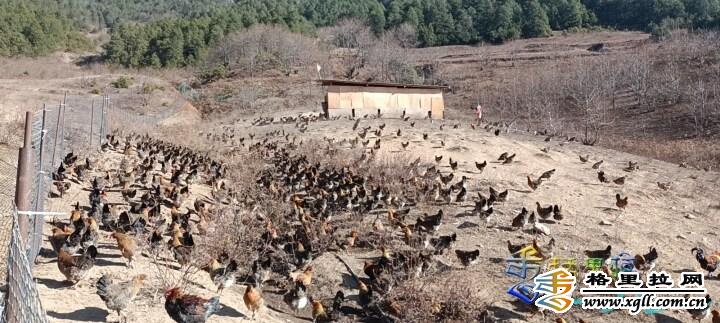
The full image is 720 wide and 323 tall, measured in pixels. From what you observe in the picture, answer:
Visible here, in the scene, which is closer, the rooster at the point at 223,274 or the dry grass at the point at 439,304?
the dry grass at the point at 439,304

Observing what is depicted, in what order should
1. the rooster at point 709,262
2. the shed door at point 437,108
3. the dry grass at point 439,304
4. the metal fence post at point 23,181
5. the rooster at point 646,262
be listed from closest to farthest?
the metal fence post at point 23,181 → the dry grass at point 439,304 → the rooster at point 646,262 → the rooster at point 709,262 → the shed door at point 437,108

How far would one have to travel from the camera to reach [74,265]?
8.49m

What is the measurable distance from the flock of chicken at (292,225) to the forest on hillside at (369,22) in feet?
211

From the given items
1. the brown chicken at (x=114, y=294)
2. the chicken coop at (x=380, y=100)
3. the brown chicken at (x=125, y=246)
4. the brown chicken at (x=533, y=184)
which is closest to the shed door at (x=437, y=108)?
the chicken coop at (x=380, y=100)

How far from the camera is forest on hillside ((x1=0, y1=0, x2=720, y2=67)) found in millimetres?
79938

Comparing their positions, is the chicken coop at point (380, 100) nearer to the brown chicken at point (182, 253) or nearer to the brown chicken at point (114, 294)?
the brown chicken at point (182, 253)

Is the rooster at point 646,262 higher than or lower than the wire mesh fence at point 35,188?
lower

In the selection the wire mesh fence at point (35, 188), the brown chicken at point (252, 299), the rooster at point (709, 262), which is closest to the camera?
the wire mesh fence at point (35, 188)

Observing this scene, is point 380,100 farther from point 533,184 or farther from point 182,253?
point 182,253

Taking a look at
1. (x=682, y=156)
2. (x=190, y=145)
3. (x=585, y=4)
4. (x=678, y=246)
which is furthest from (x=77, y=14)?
(x=678, y=246)

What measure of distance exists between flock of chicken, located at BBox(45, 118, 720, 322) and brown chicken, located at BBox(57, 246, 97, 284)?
15 mm

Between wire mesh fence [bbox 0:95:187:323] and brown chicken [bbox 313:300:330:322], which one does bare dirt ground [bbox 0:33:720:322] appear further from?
wire mesh fence [bbox 0:95:187:323]

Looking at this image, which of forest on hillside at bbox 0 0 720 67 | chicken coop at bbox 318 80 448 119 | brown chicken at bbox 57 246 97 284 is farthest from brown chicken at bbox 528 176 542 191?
forest on hillside at bbox 0 0 720 67

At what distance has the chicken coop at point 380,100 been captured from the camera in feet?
116
